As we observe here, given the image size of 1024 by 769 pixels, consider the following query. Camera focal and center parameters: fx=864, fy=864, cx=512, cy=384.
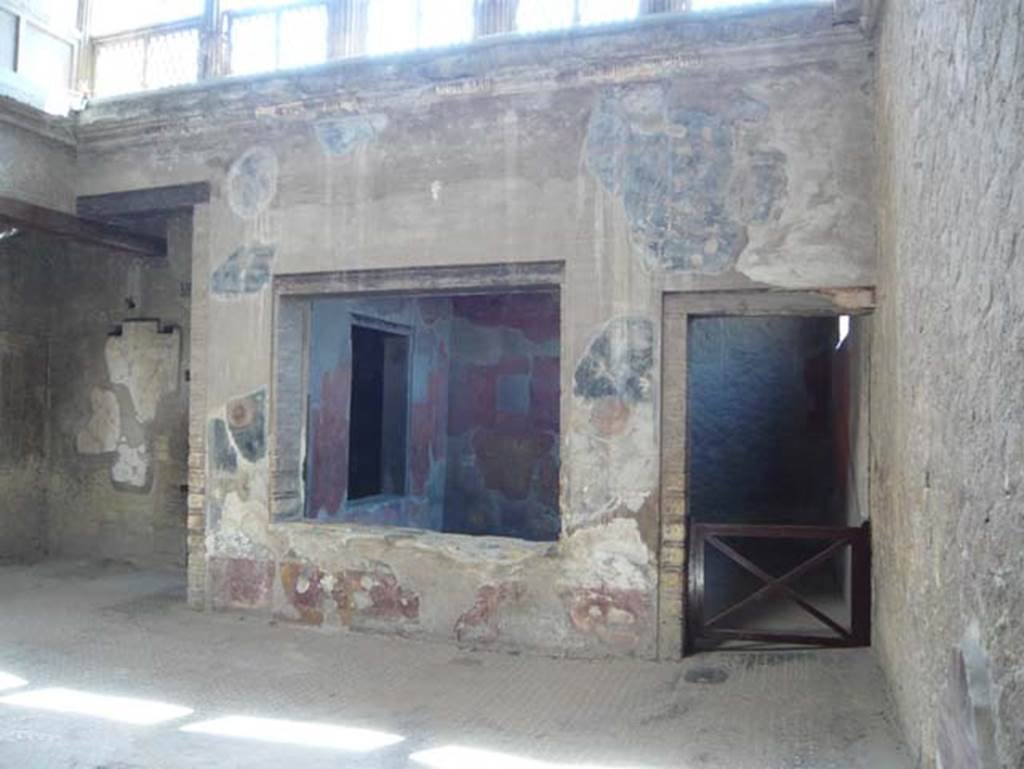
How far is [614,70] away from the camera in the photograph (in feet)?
16.8

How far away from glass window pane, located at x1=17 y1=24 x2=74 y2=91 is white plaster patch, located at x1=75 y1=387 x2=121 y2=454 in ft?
8.82

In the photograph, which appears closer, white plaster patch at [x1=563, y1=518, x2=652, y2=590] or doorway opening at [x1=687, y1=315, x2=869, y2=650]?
white plaster patch at [x1=563, y1=518, x2=652, y2=590]

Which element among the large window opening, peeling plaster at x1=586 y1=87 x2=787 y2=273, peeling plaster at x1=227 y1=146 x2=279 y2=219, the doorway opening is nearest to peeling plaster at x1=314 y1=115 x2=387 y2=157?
peeling plaster at x1=227 y1=146 x2=279 y2=219

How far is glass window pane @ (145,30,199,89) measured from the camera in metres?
6.90

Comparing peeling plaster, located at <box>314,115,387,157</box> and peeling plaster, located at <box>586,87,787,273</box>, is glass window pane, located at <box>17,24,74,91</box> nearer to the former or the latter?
peeling plaster, located at <box>314,115,387,157</box>

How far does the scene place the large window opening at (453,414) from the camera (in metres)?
8.43

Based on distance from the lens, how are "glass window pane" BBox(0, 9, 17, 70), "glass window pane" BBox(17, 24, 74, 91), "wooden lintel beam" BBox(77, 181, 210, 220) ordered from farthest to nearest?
"glass window pane" BBox(17, 24, 74, 91), "glass window pane" BBox(0, 9, 17, 70), "wooden lintel beam" BBox(77, 181, 210, 220)

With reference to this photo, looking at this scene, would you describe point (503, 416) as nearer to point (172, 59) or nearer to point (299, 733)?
point (172, 59)

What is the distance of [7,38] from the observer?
6.79 meters

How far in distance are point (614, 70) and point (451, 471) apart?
5538mm

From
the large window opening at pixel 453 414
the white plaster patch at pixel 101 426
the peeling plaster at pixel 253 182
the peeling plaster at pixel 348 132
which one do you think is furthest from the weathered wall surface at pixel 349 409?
the white plaster patch at pixel 101 426

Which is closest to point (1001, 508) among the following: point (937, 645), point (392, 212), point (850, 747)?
point (937, 645)

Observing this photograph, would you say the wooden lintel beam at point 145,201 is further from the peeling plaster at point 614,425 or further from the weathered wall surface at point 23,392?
the peeling plaster at point 614,425

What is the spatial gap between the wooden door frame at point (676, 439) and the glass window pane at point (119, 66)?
4894mm
